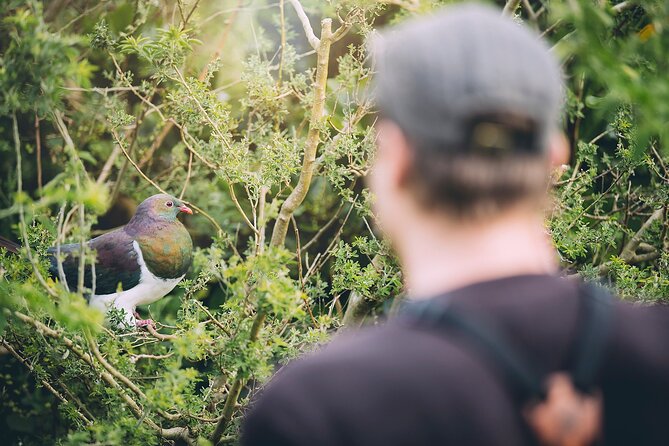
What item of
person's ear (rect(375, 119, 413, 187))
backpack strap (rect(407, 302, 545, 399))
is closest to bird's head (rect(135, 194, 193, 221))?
person's ear (rect(375, 119, 413, 187))

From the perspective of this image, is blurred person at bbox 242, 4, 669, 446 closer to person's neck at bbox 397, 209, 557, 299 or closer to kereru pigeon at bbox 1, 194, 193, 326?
person's neck at bbox 397, 209, 557, 299

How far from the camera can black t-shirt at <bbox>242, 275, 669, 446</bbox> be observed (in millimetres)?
Result: 777

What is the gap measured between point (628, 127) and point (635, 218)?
0.67 meters

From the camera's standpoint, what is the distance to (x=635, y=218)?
9.37 ft

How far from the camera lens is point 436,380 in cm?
78

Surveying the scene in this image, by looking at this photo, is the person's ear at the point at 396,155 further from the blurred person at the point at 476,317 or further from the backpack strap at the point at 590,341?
the backpack strap at the point at 590,341

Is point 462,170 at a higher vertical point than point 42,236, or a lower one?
higher

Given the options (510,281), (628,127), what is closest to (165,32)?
(628,127)

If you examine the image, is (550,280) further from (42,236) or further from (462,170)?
(42,236)

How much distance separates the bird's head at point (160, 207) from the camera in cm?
243

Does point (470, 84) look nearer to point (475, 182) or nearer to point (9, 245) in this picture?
point (475, 182)

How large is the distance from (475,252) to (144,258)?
1735 millimetres

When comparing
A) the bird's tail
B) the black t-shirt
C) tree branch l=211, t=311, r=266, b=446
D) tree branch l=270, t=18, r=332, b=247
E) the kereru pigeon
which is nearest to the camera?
the black t-shirt

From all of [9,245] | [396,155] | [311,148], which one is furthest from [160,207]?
[396,155]
